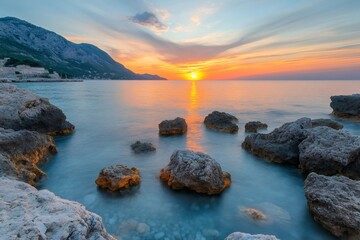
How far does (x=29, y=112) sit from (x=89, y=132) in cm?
510

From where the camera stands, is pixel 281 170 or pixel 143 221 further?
pixel 281 170

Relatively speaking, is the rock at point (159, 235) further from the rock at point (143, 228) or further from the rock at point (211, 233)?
the rock at point (211, 233)

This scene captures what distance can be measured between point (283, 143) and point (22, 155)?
12589mm

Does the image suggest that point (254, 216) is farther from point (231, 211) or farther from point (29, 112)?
point (29, 112)

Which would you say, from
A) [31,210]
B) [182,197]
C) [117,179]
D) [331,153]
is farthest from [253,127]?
[31,210]

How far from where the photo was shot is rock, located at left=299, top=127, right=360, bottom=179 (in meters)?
9.84

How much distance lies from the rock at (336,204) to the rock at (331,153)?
2.19 metres

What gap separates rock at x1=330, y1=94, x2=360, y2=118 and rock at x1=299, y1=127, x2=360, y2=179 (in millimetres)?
18213

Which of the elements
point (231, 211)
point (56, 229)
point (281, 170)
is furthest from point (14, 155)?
point (281, 170)

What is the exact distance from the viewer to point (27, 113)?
15117mm

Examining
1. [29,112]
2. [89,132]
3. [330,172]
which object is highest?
[29,112]

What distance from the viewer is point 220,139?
17906mm

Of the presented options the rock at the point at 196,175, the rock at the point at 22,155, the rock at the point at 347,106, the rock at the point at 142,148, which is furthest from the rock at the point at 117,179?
the rock at the point at 347,106

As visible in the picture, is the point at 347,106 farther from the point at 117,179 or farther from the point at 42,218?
the point at 42,218
